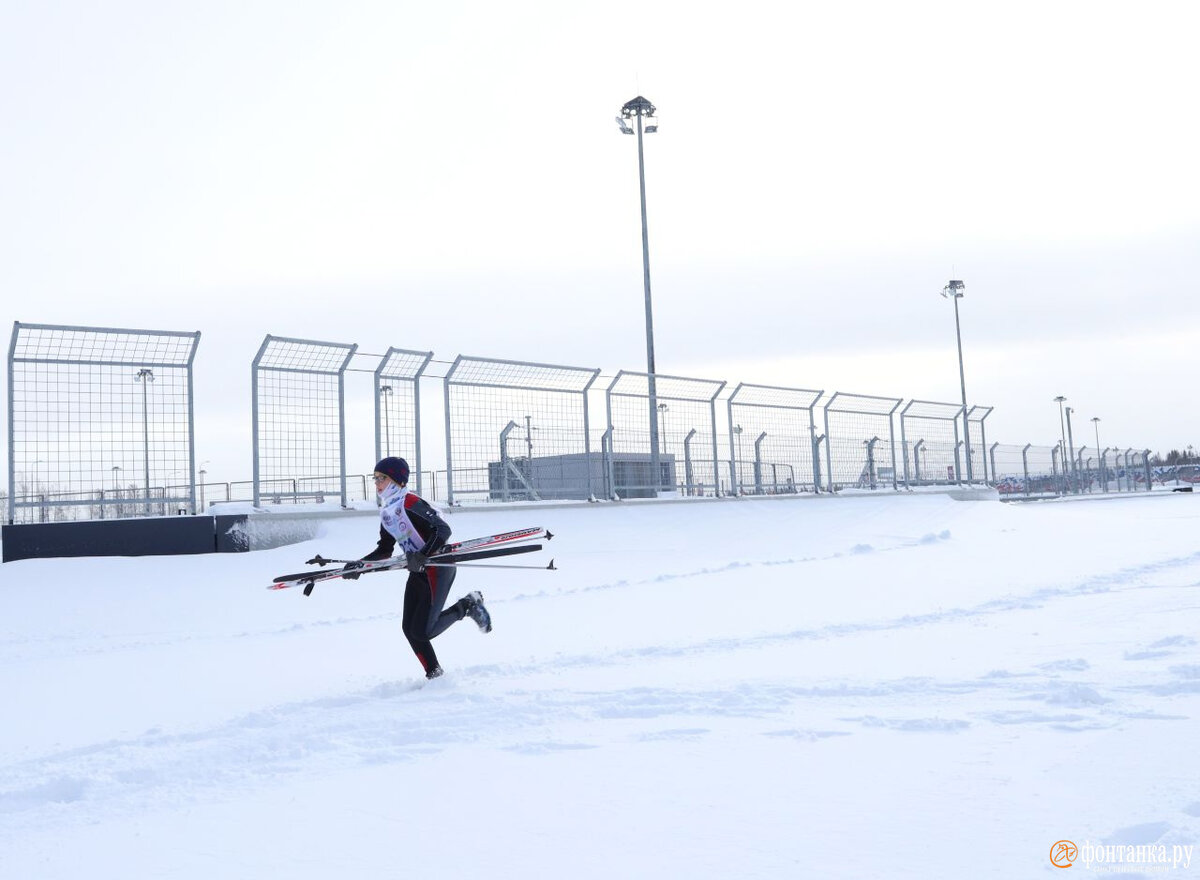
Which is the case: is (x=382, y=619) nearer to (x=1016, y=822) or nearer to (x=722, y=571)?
(x=722, y=571)

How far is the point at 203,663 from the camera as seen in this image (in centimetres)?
757

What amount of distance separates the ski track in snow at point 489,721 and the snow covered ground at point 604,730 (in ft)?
0.08

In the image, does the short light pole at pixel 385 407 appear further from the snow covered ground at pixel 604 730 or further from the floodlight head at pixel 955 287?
the floodlight head at pixel 955 287

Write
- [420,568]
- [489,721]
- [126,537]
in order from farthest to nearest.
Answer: [126,537]
[420,568]
[489,721]

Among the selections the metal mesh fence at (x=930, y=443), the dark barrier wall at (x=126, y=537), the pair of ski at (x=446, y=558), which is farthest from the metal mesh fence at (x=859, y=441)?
the pair of ski at (x=446, y=558)

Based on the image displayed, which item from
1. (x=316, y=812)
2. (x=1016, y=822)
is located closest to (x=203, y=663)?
(x=316, y=812)

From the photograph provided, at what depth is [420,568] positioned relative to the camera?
6.45 m

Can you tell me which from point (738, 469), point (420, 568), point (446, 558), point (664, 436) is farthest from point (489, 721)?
point (738, 469)

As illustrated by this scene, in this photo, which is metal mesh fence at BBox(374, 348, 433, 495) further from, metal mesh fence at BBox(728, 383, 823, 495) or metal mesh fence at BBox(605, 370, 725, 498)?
metal mesh fence at BBox(728, 383, 823, 495)

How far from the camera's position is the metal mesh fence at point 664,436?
55.5 feet

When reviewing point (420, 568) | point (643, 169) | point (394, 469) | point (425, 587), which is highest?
point (643, 169)

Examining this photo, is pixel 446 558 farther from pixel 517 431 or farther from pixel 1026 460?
pixel 1026 460

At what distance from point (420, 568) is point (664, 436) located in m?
11.6

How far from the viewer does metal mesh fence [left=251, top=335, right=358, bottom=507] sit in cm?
1268
